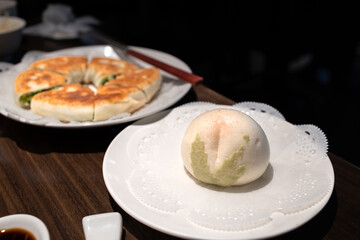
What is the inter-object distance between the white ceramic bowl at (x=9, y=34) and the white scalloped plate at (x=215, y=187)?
46.4 inches

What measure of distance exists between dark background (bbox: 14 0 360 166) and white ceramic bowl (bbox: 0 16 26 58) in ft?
3.12

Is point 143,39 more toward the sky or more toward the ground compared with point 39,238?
more toward the ground

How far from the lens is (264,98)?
3.40 metres

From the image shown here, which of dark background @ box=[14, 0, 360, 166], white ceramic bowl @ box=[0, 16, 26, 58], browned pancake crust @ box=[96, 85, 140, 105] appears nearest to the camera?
browned pancake crust @ box=[96, 85, 140, 105]

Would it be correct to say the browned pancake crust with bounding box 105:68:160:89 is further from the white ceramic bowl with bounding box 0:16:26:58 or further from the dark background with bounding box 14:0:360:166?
the dark background with bounding box 14:0:360:166

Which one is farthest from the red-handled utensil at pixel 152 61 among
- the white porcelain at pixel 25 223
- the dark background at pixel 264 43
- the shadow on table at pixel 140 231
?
the dark background at pixel 264 43

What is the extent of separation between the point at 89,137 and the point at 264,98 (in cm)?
235

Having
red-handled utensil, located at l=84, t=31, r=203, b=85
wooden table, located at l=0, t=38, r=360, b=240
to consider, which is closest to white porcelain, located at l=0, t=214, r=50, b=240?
wooden table, located at l=0, t=38, r=360, b=240

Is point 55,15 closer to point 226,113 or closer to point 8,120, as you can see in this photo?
point 8,120

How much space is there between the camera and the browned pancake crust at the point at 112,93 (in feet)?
4.71

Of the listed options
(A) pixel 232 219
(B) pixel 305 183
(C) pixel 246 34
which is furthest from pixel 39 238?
(C) pixel 246 34

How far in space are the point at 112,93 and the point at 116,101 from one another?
9 cm

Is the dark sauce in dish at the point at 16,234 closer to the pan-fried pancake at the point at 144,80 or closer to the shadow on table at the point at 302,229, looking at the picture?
the shadow on table at the point at 302,229

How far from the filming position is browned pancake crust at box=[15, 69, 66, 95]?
1.56 metres
